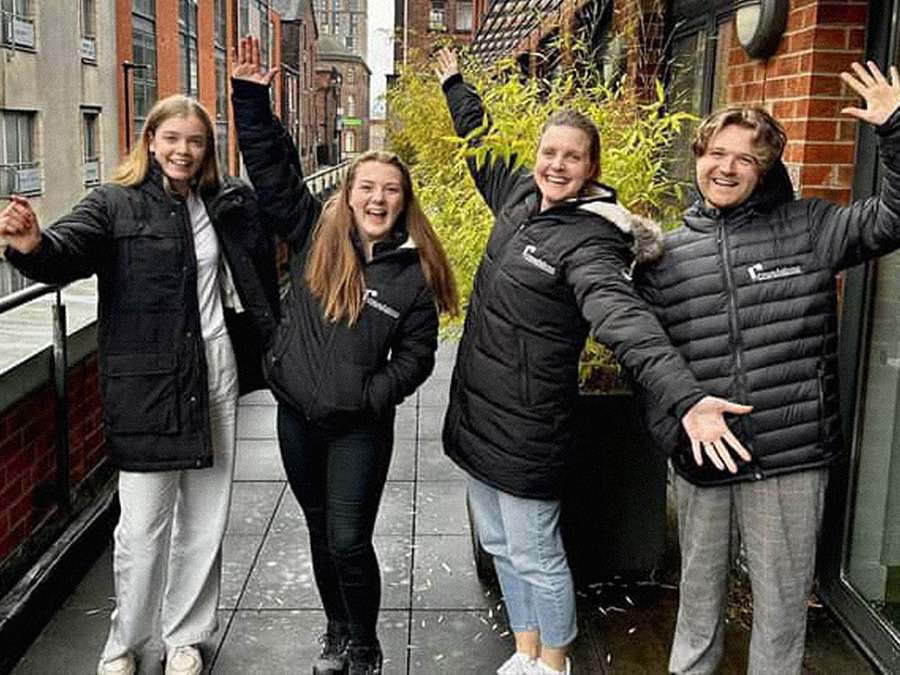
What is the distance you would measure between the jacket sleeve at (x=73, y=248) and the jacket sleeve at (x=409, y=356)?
874 mm

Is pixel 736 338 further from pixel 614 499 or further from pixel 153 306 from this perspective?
pixel 153 306

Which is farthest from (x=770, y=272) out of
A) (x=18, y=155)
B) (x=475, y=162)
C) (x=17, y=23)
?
(x=17, y=23)

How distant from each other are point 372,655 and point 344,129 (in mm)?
97217

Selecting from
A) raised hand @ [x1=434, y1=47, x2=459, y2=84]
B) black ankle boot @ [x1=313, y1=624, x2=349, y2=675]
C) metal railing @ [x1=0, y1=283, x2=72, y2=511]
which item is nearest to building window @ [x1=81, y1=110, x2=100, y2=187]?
metal railing @ [x1=0, y1=283, x2=72, y2=511]

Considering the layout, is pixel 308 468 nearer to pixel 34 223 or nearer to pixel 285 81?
pixel 34 223

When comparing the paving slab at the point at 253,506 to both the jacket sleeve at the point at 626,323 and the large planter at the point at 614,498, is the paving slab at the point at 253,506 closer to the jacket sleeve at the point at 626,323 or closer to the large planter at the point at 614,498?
the large planter at the point at 614,498

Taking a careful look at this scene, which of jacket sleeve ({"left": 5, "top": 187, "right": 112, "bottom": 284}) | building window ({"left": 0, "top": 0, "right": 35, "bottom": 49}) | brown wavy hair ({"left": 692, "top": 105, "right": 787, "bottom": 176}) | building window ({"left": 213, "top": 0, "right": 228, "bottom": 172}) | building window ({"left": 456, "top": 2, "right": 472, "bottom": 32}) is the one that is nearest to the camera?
brown wavy hair ({"left": 692, "top": 105, "right": 787, "bottom": 176})

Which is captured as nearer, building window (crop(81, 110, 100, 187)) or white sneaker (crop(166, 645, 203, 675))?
white sneaker (crop(166, 645, 203, 675))

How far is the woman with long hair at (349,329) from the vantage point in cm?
298

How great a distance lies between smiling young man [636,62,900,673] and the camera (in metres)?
2.57

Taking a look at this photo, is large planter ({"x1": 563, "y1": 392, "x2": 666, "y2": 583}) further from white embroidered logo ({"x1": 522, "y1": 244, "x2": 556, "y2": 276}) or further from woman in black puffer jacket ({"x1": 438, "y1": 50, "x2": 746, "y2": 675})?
white embroidered logo ({"x1": 522, "y1": 244, "x2": 556, "y2": 276})

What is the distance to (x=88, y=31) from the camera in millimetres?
30453

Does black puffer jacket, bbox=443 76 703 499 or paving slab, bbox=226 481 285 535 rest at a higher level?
black puffer jacket, bbox=443 76 703 499

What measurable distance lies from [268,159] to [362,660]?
160cm
